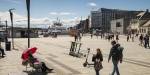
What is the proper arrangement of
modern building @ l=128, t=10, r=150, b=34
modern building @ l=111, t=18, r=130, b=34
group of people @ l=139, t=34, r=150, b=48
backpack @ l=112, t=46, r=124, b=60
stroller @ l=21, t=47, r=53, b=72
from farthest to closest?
modern building @ l=111, t=18, r=130, b=34
modern building @ l=128, t=10, r=150, b=34
group of people @ l=139, t=34, r=150, b=48
stroller @ l=21, t=47, r=53, b=72
backpack @ l=112, t=46, r=124, b=60

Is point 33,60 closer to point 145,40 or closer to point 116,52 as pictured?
point 116,52

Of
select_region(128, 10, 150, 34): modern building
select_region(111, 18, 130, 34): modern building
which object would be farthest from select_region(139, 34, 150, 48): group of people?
select_region(111, 18, 130, 34): modern building

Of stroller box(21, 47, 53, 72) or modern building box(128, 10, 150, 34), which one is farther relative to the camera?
modern building box(128, 10, 150, 34)

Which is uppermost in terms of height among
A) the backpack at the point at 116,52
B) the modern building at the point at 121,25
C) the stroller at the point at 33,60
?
the modern building at the point at 121,25

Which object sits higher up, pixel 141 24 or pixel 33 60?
pixel 141 24

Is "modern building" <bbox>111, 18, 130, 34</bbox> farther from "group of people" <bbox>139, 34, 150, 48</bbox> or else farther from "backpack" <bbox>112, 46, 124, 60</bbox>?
"backpack" <bbox>112, 46, 124, 60</bbox>

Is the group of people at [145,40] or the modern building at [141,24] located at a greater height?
the modern building at [141,24]

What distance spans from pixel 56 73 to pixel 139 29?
98.4 metres

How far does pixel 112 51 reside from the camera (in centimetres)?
1359

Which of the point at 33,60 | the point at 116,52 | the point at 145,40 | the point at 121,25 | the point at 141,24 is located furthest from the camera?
the point at 121,25

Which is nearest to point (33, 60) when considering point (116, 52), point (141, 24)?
point (116, 52)

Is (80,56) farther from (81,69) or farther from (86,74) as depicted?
(86,74)

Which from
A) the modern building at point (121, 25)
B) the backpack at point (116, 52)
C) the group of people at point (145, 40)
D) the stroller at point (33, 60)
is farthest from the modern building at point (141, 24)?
the backpack at point (116, 52)

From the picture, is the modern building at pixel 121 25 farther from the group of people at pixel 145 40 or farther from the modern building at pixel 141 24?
the group of people at pixel 145 40
